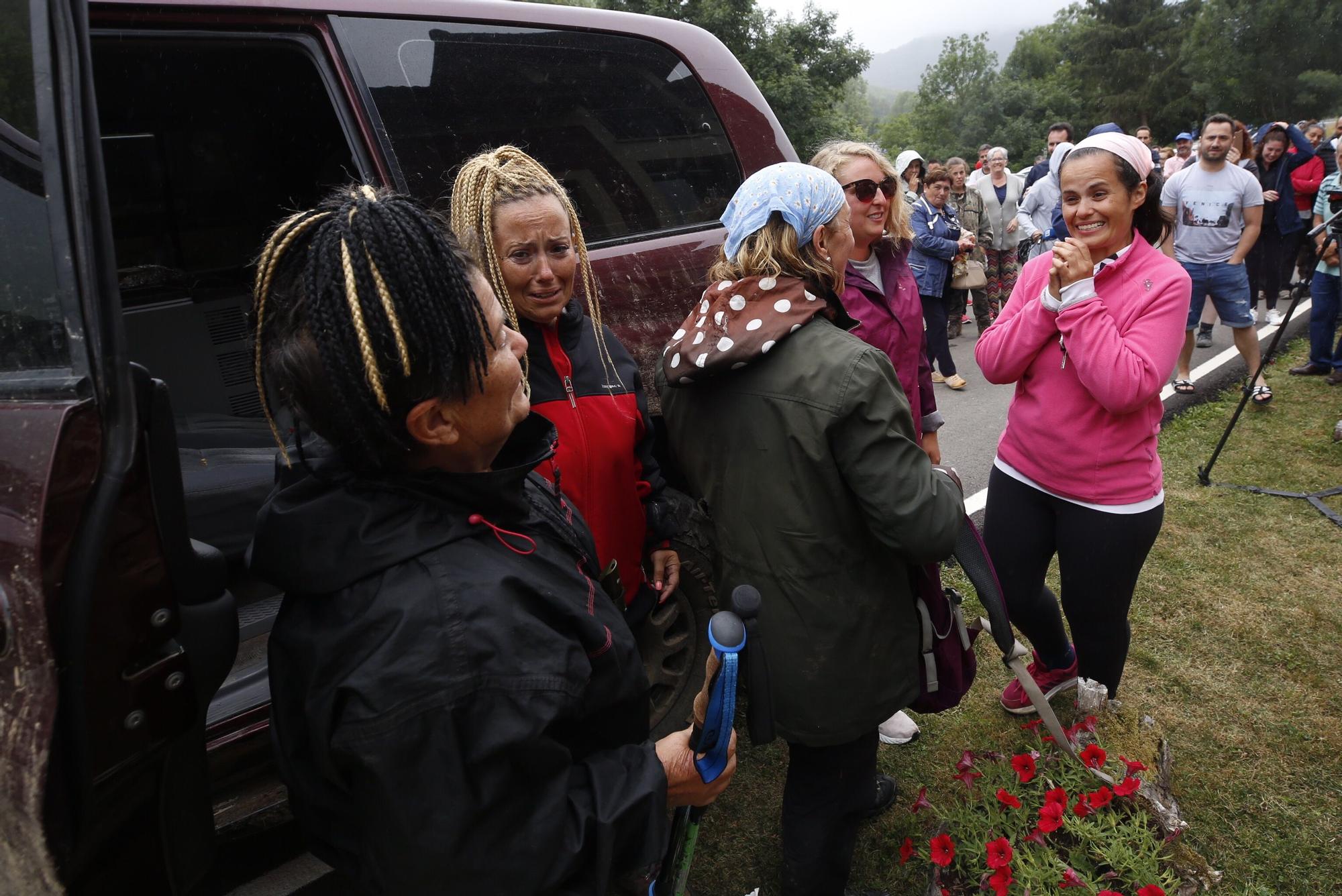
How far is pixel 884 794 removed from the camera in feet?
7.74

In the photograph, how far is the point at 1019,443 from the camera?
2420mm

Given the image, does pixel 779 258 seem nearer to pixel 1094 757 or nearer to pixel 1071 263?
pixel 1071 263

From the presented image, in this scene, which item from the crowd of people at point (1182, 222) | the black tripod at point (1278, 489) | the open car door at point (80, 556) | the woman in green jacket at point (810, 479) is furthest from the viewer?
the crowd of people at point (1182, 222)

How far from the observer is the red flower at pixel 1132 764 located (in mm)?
2043

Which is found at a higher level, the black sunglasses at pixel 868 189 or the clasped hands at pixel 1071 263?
the black sunglasses at pixel 868 189

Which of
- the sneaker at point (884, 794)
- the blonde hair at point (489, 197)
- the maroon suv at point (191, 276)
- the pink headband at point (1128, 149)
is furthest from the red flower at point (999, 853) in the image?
the pink headband at point (1128, 149)

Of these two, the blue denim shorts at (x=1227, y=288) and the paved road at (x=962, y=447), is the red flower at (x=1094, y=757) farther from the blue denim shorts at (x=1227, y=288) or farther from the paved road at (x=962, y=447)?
the blue denim shorts at (x=1227, y=288)

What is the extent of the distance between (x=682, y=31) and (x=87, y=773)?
8.96 ft

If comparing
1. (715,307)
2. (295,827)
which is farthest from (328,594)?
(295,827)

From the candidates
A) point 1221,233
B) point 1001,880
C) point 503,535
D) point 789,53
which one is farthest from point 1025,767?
point 789,53

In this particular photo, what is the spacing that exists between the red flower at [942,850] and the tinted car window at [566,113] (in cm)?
196

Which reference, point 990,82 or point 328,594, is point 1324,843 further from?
point 990,82

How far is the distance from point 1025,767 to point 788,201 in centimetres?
158

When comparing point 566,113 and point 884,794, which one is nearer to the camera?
point 884,794
